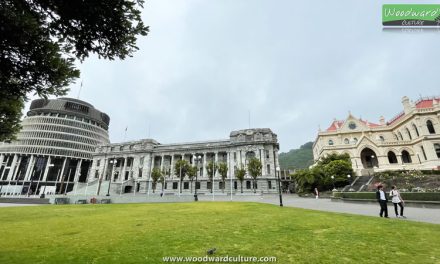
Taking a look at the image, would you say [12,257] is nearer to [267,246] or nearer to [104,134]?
[267,246]

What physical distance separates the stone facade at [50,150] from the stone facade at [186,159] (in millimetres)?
15539

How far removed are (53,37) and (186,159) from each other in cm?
6452

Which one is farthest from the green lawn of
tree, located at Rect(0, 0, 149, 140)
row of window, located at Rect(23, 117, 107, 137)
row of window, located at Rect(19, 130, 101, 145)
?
row of window, located at Rect(23, 117, 107, 137)

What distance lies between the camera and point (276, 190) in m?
56.7

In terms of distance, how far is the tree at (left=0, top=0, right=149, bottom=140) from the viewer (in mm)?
6324

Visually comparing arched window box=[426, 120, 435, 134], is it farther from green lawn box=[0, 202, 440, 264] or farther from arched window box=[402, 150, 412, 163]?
green lawn box=[0, 202, 440, 264]

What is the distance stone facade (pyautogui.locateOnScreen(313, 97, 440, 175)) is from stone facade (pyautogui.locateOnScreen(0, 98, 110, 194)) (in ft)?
313

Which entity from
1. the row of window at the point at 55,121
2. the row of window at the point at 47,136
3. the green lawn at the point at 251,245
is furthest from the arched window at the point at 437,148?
the row of window at the point at 55,121

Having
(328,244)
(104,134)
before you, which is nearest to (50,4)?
(328,244)

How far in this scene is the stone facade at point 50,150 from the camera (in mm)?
80812

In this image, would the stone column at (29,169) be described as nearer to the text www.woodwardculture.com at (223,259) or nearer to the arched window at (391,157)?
the text www.woodwardculture.com at (223,259)

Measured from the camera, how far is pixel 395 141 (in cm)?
4866

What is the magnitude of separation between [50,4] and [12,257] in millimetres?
7945

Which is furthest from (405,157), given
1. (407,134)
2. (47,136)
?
(47,136)
